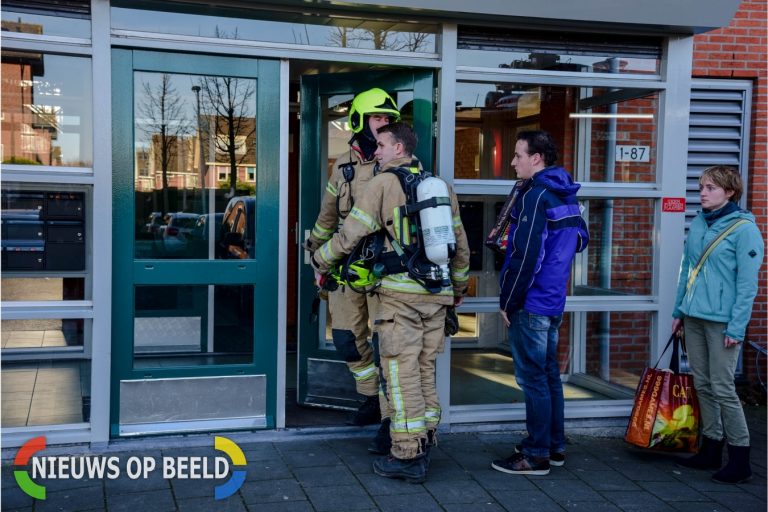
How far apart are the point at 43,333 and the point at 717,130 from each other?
569 cm

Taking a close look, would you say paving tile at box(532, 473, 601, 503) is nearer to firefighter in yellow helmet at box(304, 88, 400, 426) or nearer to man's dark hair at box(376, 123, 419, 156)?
firefighter in yellow helmet at box(304, 88, 400, 426)

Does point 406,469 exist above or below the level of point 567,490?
above

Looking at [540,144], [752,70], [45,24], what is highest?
[752,70]

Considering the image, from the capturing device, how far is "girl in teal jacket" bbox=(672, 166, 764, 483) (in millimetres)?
4953

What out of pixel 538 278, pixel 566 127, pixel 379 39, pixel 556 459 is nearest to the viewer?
pixel 538 278

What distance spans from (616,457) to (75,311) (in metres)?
3.64

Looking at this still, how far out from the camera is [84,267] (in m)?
5.08

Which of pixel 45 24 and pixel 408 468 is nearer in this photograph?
pixel 408 468

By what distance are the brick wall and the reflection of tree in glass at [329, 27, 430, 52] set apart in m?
2.80

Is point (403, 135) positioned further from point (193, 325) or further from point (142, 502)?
point (142, 502)

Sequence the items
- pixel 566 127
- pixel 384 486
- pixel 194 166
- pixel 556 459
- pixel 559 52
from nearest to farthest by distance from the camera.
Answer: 1. pixel 384 486
2. pixel 556 459
3. pixel 194 166
4. pixel 559 52
5. pixel 566 127

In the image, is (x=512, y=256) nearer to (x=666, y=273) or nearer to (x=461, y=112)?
(x=461, y=112)

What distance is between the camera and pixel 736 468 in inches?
198

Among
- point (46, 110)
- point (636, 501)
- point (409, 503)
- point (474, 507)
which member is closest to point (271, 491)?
point (409, 503)
